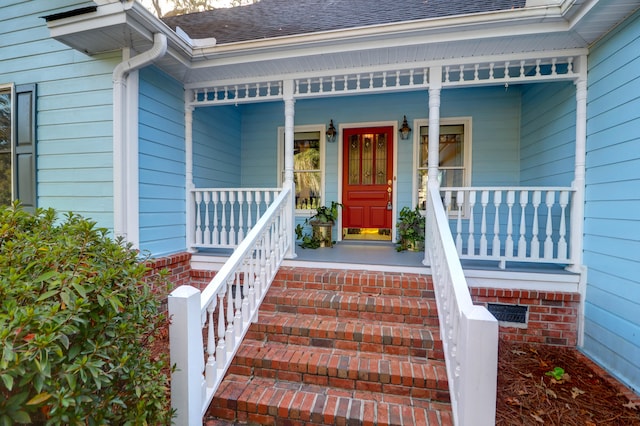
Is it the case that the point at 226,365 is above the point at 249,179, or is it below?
below

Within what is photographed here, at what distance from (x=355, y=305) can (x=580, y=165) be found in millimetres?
2670

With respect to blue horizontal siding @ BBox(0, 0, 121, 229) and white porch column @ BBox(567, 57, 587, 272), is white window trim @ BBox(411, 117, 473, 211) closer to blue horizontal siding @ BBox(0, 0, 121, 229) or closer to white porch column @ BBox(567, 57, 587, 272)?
white porch column @ BBox(567, 57, 587, 272)

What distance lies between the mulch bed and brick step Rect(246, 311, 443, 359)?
59 centimetres

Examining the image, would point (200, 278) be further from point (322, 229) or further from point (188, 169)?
point (322, 229)

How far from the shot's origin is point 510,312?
3107 mm

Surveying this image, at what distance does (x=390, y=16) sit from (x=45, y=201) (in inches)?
189

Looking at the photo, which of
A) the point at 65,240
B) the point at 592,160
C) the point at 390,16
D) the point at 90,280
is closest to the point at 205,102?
the point at 390,16

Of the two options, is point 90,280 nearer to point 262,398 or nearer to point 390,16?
point 262,398

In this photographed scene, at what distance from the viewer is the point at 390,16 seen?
13.2 ft

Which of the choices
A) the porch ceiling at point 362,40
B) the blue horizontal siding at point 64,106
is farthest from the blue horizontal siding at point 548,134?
the blue horizontal siding at point 64,106

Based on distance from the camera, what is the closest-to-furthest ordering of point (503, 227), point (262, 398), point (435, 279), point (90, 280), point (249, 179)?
point (90, 280) → point (262, 398) → point (435, 279) → point (503, 227) → point (249, 179)

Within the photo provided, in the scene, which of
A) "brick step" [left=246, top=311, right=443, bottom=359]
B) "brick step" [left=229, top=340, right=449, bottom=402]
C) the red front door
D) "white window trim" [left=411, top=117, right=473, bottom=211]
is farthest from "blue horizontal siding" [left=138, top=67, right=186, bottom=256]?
"white window trim" [left=411, top=117, right=473, bottom=211]

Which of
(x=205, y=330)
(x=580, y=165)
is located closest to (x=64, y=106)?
(x=205, y=330)

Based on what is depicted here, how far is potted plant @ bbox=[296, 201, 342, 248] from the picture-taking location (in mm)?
4734
